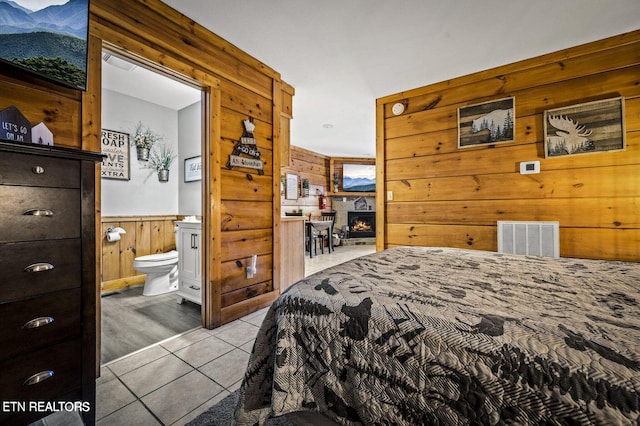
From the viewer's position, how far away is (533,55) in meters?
2.53

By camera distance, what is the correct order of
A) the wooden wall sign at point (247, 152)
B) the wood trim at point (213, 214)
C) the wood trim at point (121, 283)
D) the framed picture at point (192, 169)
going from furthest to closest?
1. the framed picture at point (192, 169)
2. the wood trim at point (121, 283)
3. the wooden wall sign at point (247, 152)
4. the wood trim at point (213, 214)

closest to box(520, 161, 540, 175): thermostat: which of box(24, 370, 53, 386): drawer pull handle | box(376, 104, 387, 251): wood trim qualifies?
box(376, 104, 387, 251): wood trim

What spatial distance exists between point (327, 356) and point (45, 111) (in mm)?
1881

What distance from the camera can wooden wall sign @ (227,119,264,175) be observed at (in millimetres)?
2424

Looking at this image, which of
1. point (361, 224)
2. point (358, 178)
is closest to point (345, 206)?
point (361, 224)

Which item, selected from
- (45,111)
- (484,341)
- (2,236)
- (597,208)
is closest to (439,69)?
(597,208)

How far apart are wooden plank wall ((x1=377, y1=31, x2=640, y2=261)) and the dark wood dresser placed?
114 inches

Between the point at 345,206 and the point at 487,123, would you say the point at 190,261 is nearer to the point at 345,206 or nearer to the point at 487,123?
the point at 487,123

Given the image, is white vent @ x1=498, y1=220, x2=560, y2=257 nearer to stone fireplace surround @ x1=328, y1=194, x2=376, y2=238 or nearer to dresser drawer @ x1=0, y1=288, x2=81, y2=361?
dresser drawer @ x1=0, y1=288, x2=81, y2=361

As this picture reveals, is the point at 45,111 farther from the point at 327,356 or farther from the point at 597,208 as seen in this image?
the point at 597,208

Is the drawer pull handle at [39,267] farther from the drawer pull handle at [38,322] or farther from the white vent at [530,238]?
the white vent at [530,238]

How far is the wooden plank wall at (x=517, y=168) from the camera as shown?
7.44 feet

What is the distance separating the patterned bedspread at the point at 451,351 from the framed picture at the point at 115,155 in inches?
134

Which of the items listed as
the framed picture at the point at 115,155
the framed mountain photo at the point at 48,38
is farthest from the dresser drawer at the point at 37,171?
the framed picture at the point at 115,155
